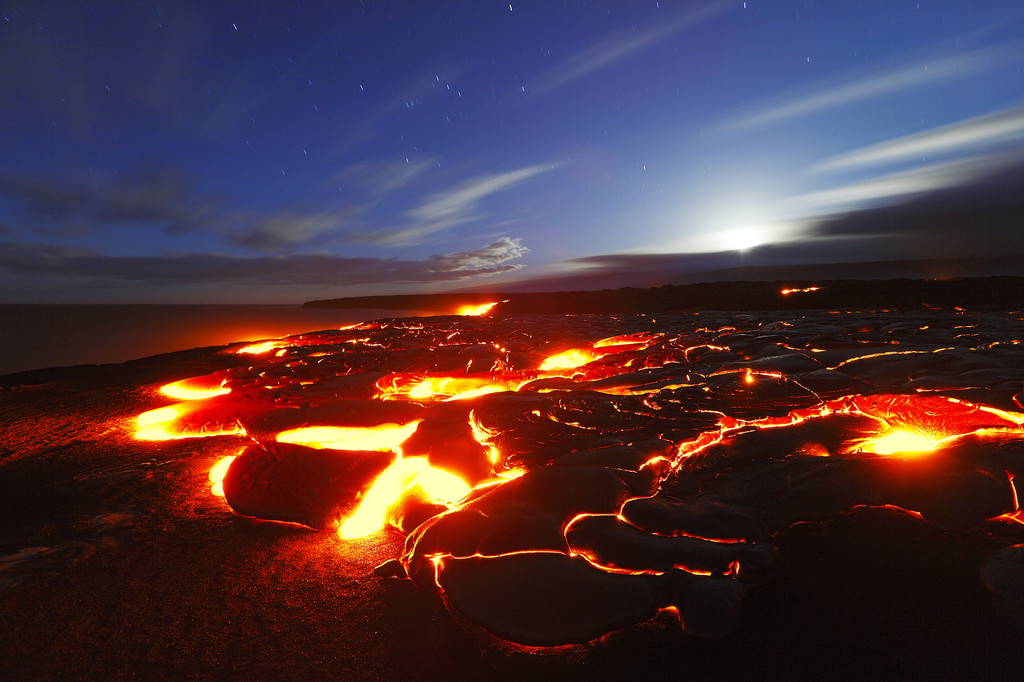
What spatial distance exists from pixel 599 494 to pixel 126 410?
4661mm

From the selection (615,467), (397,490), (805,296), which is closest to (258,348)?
(397,490)

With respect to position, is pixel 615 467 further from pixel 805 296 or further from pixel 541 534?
pixel 805 296

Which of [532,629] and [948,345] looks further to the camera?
[948,345]

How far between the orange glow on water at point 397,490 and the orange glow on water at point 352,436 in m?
0.34

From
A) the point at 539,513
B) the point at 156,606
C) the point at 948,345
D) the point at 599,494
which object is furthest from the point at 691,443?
the point at 948,345

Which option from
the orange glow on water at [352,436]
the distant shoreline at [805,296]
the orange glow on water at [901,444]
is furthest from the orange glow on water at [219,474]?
the distant shoreline at [805,296]

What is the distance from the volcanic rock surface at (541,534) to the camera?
1.38 m

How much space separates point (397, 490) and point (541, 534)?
0.98 metres

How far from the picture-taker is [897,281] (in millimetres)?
16812

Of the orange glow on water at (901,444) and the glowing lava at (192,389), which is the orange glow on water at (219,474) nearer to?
the glowing lava at (192,389)

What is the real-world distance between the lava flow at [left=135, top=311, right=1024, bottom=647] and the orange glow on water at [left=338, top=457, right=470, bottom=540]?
0.01 metres

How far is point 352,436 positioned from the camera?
3.20 m

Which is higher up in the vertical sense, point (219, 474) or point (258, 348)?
point (258, 348)

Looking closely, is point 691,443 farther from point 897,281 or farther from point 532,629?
point 897,281
